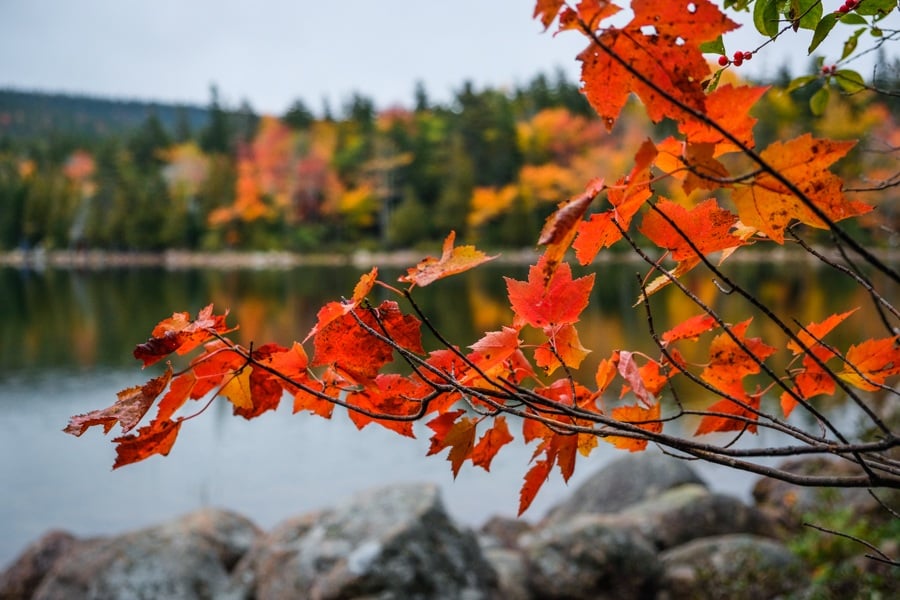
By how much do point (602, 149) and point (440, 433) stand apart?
44.9 metres

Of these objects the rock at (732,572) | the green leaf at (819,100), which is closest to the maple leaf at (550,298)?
the green leaf at (819,100)

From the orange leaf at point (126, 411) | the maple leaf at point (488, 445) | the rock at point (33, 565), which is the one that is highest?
the orange leaf at point (126, 411)

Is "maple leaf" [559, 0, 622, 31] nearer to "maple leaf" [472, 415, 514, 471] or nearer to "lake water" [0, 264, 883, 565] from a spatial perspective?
"maple leaf" [472, 415, 514, 471]

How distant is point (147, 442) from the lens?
30.2 inches

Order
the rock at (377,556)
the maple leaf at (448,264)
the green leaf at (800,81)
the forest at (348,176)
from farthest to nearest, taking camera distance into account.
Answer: the forest at (348,176), the rock at (377,556), the green leaf at (800,81), the maple leaf at (448,264)

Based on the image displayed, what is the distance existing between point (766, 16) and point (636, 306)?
0.46m

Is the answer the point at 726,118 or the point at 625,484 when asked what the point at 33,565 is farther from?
the point at 726,118

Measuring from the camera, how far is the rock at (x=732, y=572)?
3.75m

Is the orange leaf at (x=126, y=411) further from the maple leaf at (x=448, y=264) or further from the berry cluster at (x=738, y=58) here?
the berry cluster at (x=738, y=58)

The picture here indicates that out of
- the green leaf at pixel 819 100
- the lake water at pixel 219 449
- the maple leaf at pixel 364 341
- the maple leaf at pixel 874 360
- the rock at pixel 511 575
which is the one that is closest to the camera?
the maple leaf at pixel 364 341

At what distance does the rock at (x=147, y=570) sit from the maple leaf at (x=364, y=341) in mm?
3830

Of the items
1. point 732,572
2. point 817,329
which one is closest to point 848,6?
point 817,329

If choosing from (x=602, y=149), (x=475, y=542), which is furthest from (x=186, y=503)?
(x=602, y=149)

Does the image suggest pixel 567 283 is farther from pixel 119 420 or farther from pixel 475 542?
pixel 475 542
